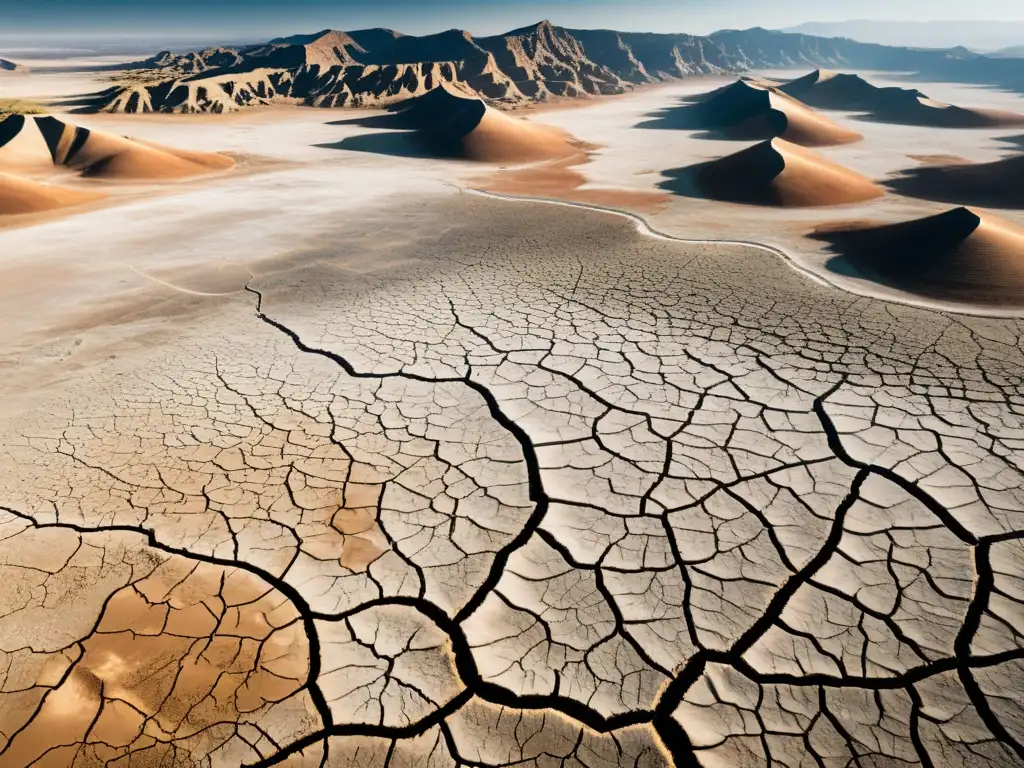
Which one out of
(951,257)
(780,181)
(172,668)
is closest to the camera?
(172,668)

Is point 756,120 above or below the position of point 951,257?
above

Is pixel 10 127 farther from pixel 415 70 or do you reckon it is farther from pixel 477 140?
pixel 415 70

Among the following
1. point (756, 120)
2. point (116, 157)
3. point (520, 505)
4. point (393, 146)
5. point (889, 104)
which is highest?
point (889, 104)

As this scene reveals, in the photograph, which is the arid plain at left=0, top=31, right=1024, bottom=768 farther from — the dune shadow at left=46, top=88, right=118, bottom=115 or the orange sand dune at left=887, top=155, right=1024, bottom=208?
the dune shadow at left=46, top=88, right=118, bottom=115

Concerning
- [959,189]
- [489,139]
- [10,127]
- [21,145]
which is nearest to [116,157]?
[21,145]

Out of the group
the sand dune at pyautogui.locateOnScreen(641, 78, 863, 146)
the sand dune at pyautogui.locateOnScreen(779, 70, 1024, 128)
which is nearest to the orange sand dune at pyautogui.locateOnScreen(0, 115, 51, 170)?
the sand dune at pyautogui.locateOnScreen(641, 78, 863, 146)

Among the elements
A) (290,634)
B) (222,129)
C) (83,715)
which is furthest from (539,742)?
(222,129)
